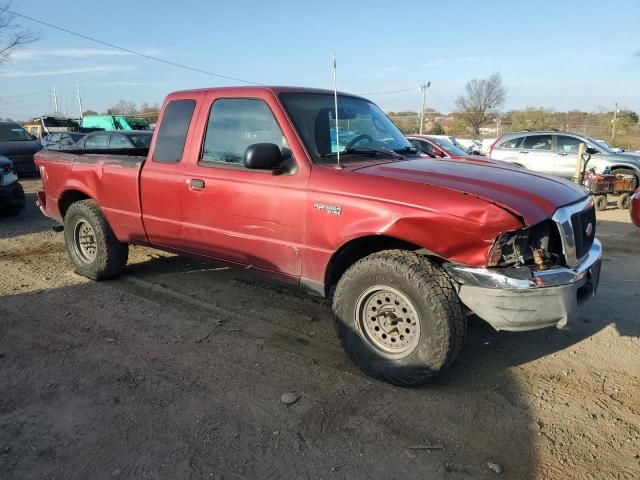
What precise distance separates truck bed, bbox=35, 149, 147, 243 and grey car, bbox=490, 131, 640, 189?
9.74 metres

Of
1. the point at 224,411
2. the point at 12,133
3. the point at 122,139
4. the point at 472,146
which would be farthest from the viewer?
the point at 472,146

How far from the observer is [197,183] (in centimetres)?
405

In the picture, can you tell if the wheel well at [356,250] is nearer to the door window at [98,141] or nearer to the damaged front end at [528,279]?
the damaged front end at [528,279]

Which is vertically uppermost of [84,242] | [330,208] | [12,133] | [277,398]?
[12,133]

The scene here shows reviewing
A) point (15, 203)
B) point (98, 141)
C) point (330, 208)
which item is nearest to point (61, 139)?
point (98, 141)

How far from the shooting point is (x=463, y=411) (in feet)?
9.70

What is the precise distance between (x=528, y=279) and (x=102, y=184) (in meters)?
4.16

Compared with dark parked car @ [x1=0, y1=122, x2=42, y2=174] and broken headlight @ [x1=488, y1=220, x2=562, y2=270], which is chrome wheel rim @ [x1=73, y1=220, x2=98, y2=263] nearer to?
broken headlight @ [x1=488, y1=220, x2=562, y2=270]

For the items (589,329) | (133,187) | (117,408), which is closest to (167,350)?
(117,408)

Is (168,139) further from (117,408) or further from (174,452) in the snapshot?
(174,452)

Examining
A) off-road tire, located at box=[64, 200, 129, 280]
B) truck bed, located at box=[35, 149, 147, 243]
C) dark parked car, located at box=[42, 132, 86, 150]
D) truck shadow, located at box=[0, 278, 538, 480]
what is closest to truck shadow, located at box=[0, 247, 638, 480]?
truck shadow, located at box=[0, 278, 538, 480]

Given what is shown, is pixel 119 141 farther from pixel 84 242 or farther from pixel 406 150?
pixel 406 150

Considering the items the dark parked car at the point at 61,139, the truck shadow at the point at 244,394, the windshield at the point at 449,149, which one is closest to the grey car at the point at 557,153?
the windshield at the point at 449,149

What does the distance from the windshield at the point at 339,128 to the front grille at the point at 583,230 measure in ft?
4.87
